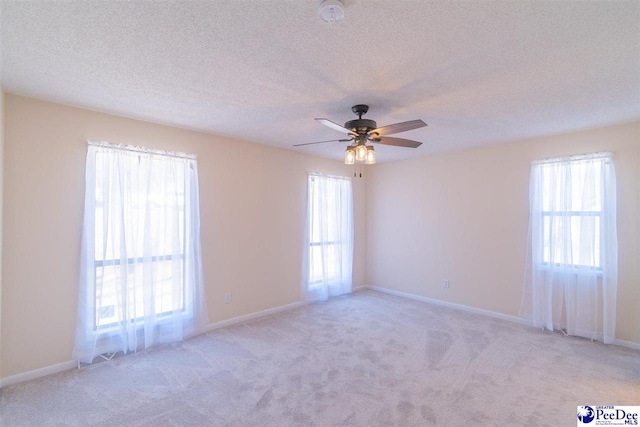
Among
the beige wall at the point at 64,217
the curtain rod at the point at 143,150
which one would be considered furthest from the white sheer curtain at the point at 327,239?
the curtain rod at the point at 143,150

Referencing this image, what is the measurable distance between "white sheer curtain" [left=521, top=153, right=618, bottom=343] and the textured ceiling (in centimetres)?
76

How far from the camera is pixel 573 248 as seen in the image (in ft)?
11.9

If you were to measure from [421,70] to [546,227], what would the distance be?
303cm

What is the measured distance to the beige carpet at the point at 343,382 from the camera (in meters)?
2.19

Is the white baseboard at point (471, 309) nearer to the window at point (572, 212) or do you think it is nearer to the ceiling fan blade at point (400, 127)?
the window at point (572, 212)

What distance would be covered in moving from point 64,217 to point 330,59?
288 cm

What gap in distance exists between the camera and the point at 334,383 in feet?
8.53

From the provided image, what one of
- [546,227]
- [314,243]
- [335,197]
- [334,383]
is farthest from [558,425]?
[335,197]

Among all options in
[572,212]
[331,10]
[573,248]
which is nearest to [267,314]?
[331,10]

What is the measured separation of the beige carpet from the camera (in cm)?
219

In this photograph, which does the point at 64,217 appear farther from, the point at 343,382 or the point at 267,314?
the point at 343,382

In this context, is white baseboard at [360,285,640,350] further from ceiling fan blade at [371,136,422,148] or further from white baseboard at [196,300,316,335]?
ceiling fan blade at [371,136,422,148]

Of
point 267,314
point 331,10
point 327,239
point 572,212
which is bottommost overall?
point 267,314

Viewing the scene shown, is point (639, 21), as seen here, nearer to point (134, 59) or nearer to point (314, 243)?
point (134, 59)
